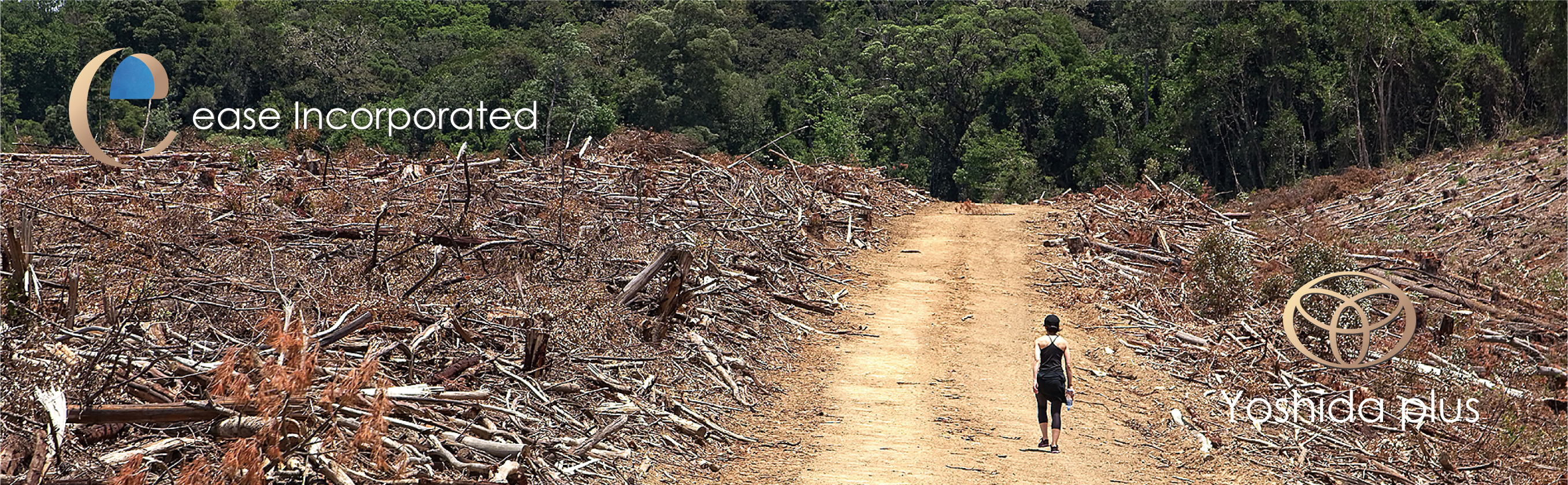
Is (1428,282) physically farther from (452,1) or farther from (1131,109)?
(452,1)

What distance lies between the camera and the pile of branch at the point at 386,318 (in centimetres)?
616

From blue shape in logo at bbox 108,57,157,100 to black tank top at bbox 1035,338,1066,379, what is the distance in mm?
29023

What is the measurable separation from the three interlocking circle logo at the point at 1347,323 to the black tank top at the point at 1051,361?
4.97m

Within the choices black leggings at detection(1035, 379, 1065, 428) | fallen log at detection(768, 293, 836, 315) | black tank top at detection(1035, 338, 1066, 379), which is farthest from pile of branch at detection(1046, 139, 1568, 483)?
fallen log at detection(768, 293, 836, 315)

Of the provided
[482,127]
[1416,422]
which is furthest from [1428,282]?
[482,127]

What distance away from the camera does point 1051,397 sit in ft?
29.6

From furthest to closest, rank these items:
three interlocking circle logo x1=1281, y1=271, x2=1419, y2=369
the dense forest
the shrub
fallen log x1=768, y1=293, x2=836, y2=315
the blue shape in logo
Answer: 1. the blue shape in logo
2. the dense forest
3. the shrub
4. fallen log x1=768, y1=293, x2=836, y2=315
5. three interlocking circle logo x1=1281, y1=271, x2=1419, y2=369

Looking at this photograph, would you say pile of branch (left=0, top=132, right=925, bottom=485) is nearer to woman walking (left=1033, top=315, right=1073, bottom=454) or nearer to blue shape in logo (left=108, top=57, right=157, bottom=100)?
woman walking (left=1033, top=315, right=1073, bottom=454)

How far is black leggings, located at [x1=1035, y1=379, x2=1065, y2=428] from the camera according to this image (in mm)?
8930

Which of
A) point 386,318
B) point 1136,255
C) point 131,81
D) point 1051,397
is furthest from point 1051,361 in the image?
point 131,81

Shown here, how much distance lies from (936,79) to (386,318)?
35.2 metres

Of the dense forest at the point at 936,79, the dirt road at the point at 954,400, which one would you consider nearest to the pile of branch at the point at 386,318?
the dirt road at the point at 954,400

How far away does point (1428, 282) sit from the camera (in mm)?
16969

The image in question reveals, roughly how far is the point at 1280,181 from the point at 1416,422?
22469 mm
